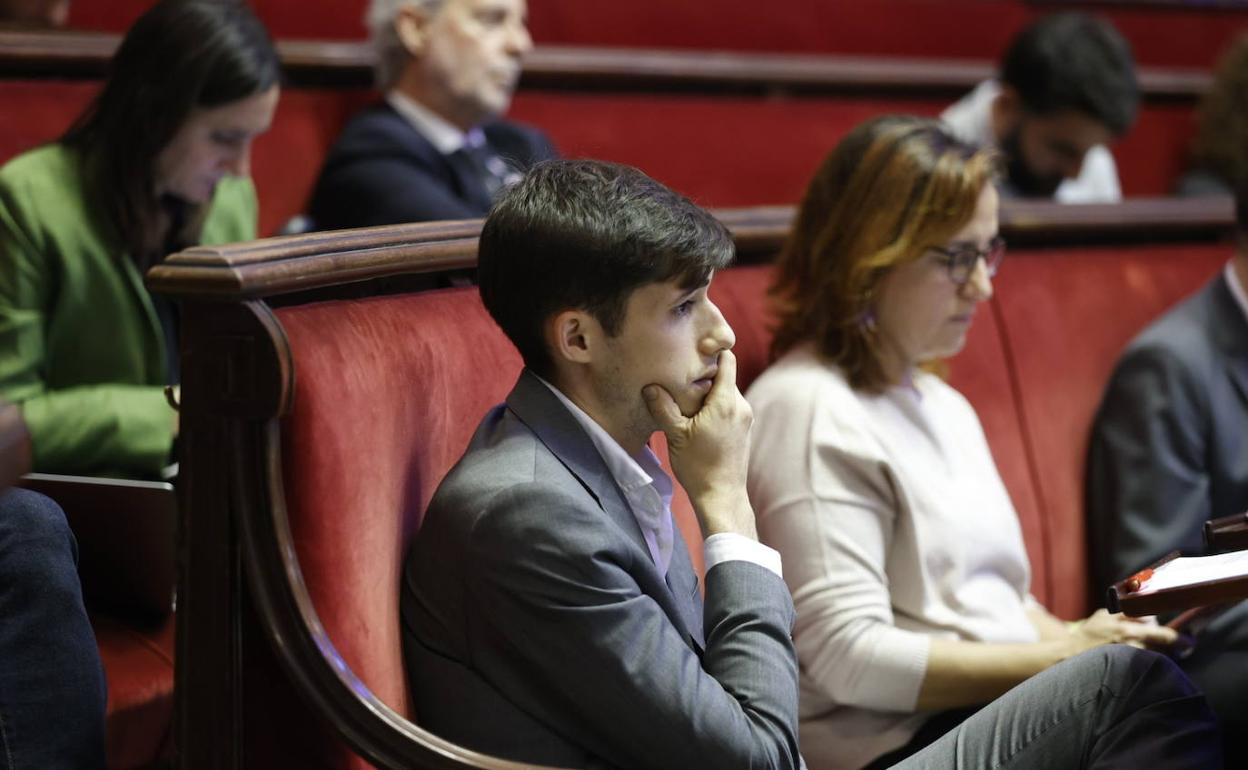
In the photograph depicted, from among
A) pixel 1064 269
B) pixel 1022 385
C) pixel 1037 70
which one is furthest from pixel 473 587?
pixel 1037 70

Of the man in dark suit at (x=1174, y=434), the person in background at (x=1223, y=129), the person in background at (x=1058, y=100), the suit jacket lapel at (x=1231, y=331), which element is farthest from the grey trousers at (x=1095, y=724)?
the person in background at (x=1223, y=129)

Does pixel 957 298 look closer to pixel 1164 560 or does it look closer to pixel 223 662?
pixel 1164 560

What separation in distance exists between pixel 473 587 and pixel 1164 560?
1.38 ft

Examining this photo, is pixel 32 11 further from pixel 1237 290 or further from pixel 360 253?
pixel 1237 290

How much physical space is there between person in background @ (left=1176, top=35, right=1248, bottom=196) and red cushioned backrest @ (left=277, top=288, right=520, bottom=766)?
1.74 meters

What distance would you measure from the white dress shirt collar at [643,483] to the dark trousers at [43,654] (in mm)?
301

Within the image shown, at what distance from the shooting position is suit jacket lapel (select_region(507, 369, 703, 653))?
82 centimetres

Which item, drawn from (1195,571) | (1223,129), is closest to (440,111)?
(1195,571)

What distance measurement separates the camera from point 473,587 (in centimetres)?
78

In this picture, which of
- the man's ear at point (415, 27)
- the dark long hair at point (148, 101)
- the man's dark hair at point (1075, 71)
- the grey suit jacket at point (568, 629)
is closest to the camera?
the grey suit jacket at point (568, 629)

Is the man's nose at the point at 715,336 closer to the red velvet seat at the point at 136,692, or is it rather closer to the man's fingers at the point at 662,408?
the man's fingers at the point at 662,408

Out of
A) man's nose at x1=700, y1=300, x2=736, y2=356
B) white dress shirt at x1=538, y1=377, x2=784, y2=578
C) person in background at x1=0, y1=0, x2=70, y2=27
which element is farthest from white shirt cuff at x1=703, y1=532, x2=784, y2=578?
person in background at x1=0, y1=0, x2=70, y2=27

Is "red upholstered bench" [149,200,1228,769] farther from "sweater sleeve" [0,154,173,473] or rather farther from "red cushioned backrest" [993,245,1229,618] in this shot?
"red cushioned backrest" [993,245,1229,618]

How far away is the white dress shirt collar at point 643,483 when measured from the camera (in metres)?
0.84
